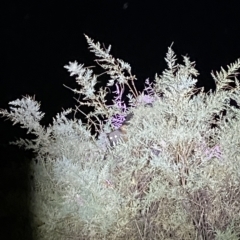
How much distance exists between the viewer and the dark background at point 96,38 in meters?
1.93

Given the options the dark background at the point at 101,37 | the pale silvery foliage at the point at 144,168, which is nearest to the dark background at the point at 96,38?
the dark background at the point at 101,37

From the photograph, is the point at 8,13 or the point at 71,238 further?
the point at 8,13

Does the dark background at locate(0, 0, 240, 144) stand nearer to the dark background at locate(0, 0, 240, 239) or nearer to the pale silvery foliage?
the dark background at locate(0, 0, 240, 239)

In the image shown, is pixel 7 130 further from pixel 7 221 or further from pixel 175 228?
pixel 175 228

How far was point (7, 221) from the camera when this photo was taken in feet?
4.32

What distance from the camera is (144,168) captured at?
1209 mm

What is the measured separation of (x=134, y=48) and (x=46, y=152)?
2.71 ft

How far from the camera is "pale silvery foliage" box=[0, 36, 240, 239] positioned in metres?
1.17

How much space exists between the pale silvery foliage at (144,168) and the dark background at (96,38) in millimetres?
549

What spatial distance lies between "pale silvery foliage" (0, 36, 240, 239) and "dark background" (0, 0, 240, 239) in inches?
21.6

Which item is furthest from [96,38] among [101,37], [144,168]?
[144,168]

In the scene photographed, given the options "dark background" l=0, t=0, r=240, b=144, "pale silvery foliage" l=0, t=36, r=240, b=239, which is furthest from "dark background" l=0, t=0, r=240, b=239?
"pale silvery foliage" l=0, t=36, r=240, b=239

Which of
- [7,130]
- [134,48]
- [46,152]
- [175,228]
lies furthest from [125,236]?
[134,48]

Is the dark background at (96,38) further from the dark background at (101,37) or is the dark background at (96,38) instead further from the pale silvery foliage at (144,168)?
the pale silvery foliage at (144,168)
